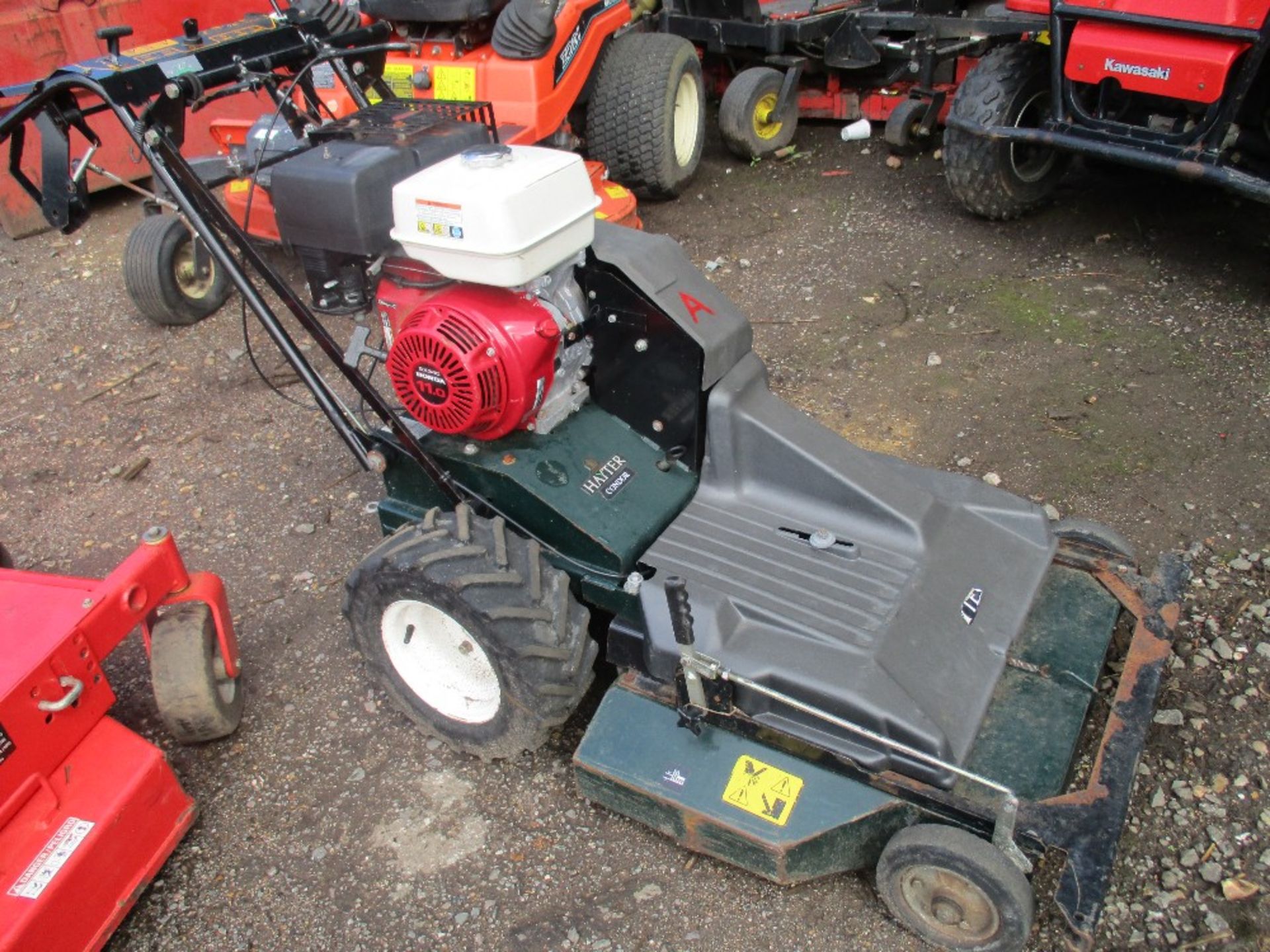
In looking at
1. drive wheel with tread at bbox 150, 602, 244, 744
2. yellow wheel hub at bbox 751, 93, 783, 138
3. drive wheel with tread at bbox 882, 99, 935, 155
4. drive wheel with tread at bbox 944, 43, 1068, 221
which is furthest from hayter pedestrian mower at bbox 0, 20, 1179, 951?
yellow wheel hub at bbox 751, 93, 783, 138

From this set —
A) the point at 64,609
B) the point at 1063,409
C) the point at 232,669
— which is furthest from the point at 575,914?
the point at 1063,409

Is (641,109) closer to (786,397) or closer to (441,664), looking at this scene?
(786,397)

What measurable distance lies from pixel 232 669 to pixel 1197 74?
12.3ft

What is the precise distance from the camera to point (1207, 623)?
2871 millimetres

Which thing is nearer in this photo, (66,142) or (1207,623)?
(66,142)

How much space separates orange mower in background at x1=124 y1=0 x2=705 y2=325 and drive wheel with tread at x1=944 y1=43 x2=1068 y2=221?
56.5 inches

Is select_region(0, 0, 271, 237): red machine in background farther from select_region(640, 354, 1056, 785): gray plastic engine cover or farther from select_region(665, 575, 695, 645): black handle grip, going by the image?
select_region(665, 575, 695, 645): black handle grip

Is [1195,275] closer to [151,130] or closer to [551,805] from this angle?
[551,805]

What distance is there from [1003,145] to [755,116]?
5.26ft

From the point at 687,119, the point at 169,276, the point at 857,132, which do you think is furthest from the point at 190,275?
the point at 857,132

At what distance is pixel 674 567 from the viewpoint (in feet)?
8.05

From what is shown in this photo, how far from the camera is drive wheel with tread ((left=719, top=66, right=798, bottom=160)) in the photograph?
222 inches

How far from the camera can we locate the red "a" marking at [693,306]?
99.7 inches

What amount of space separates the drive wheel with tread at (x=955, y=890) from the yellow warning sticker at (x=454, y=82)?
3.76 metres
